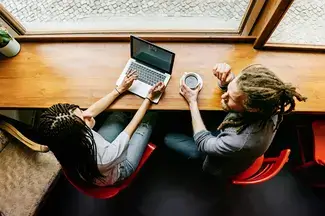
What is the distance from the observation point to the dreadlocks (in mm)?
1376

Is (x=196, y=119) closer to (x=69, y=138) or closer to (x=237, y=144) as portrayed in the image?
(x=237, y=144)

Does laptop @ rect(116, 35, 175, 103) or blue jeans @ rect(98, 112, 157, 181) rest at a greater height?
laptop @ rect(116, 35, 175, 103)

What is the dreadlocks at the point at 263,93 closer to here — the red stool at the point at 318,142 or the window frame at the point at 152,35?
the window frame at the point at 152,35

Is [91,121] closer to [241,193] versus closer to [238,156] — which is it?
[238,156]

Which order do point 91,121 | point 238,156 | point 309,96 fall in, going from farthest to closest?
point 309,96 → point 91,121 → point 238,156

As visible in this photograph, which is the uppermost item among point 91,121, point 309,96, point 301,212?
point 309,96

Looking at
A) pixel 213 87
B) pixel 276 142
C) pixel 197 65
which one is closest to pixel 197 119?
pixel 213 87

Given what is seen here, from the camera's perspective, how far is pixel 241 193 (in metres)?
2.28

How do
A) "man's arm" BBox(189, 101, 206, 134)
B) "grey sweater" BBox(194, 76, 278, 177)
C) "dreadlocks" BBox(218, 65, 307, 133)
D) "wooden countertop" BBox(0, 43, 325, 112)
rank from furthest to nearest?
"wooden countertop" BBox(0, 43, 325, 112) → "man's arm" BBox(189, 101, 206, 134) → "grey sweater" BBox(194, 76, 278, 177) → "dreadlocks" BBox(218, 65, 307, 133)

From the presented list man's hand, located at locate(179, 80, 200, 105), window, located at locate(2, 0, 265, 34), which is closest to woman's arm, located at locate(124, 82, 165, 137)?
man's hand, located at locate(179, 80, 200, 105)

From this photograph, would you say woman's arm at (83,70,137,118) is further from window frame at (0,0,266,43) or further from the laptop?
window frame at (0,0,266,43)

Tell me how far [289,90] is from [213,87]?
1.65 feet

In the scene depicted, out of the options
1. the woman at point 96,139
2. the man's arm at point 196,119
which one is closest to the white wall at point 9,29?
the woman at point 96,139

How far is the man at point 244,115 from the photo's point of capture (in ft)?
4.56
